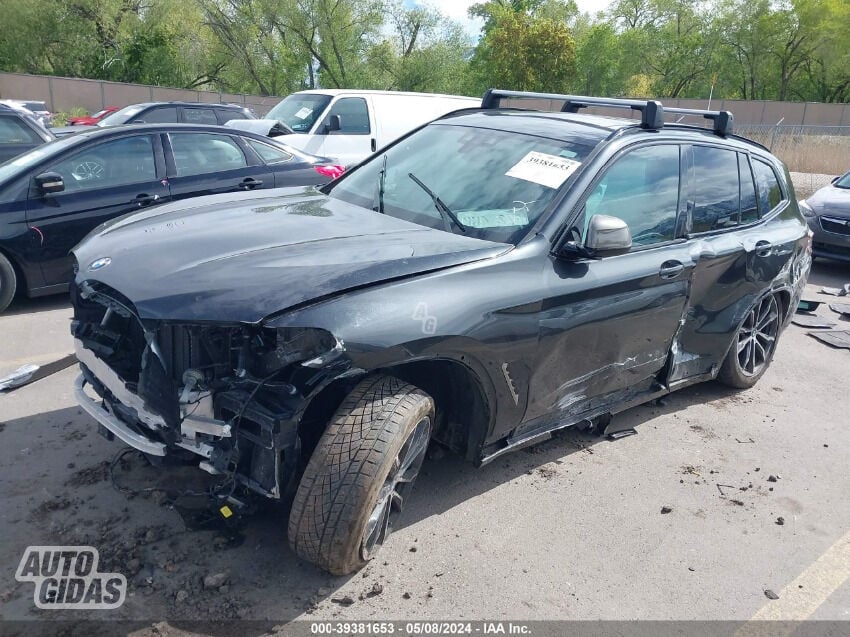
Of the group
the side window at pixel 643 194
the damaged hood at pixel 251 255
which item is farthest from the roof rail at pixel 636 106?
the damaged hood at pixel 251 255

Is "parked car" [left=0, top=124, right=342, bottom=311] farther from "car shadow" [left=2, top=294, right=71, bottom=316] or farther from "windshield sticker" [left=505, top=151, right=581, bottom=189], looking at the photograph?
"windshield sticker" [left=505, top=151, right=581, bottom=189]

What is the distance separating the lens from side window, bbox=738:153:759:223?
4734mm

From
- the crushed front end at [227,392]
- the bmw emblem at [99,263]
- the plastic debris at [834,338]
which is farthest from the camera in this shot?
the plastic debris at [834,338]

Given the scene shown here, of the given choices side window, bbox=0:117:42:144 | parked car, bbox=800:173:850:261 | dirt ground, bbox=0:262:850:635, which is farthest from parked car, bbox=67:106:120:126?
parked car, bbox=800:173:850:261

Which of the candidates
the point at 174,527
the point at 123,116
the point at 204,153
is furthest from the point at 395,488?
the point at 123,116

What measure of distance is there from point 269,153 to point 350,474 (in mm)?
5653

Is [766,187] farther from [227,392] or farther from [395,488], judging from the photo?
[227,392]

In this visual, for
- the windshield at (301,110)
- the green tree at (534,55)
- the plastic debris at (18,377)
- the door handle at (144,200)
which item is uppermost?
the green tree at (534,55)

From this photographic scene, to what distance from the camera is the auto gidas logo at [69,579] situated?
2693mm

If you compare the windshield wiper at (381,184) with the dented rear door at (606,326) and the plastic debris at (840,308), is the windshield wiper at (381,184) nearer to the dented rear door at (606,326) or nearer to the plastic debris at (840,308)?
the dented rear door at (606,326)

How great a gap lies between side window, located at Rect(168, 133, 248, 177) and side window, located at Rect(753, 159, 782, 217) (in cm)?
492

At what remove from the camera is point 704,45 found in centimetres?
5688

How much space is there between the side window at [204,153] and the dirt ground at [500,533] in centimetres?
294

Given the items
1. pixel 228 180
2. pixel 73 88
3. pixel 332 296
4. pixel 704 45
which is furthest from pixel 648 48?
pixel 332 296
